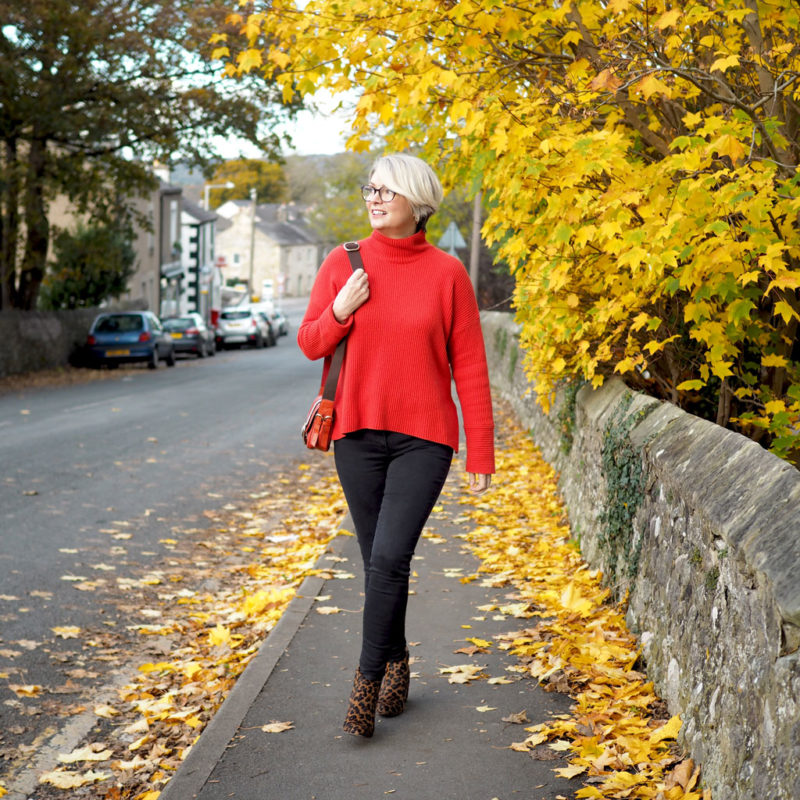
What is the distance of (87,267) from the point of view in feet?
111

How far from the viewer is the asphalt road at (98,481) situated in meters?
6.23

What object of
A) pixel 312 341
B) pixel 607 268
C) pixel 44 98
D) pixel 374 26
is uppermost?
pixel 44 98

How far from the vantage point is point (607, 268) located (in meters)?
6.21

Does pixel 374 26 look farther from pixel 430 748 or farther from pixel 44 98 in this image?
pixel 44 98

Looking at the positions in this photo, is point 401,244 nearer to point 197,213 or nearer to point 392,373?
point 392,373

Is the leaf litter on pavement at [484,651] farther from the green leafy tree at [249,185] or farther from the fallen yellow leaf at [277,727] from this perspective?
the green leafy tree at [249,185]

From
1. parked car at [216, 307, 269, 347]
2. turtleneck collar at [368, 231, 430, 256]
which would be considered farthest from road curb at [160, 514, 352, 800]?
parked car at [216, 307, 269, 347]

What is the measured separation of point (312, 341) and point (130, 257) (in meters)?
38.5

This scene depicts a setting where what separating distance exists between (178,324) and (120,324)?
8.30m

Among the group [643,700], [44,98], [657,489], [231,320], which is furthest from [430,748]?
[231,320]

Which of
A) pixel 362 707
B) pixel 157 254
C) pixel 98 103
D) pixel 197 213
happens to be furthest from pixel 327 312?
pixel 197 213

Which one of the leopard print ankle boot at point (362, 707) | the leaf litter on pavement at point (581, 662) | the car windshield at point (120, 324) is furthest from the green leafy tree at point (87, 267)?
the leopard print ankle boot at point (362, 707)

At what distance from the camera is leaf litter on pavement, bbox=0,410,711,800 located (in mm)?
3891

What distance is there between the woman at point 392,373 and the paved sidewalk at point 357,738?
0.25 metres
